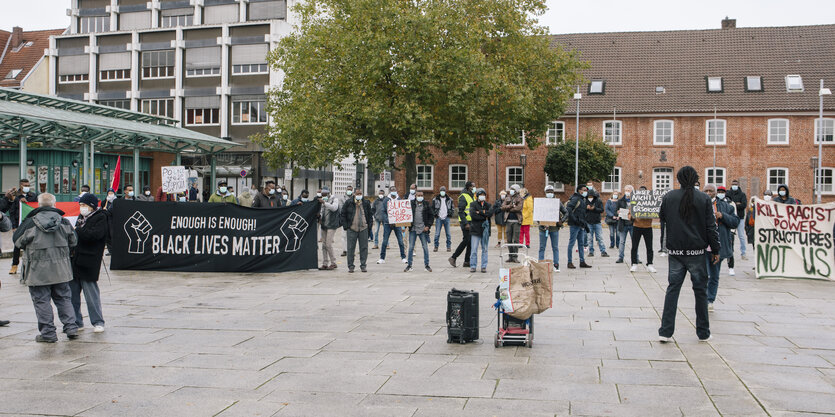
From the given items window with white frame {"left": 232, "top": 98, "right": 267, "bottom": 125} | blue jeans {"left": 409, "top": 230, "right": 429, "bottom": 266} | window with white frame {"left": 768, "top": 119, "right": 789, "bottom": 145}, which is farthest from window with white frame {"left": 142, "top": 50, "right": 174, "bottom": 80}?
blue jeans {"left": 409, "top": 230, "right": 429, "bottom": 266}

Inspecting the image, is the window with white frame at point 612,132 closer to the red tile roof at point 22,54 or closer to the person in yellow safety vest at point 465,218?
the person in yellow safety vest at point 465,218

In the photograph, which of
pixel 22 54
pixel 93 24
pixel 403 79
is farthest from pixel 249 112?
pixel 22 54

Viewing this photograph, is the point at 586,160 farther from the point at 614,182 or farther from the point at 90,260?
the point at 90,260

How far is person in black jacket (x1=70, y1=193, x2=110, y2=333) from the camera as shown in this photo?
882cm

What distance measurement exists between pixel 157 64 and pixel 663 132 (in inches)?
1380

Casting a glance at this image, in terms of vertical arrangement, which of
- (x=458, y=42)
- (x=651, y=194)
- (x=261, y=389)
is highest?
(x=458, y=42)

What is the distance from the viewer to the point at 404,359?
7250mm

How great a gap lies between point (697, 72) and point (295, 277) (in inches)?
1571

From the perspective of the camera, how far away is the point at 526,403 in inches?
222

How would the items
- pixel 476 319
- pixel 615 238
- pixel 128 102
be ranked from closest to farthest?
pixel 476 319 → pixel 615 238 → pixel 128 102

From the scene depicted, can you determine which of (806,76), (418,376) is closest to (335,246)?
(418,376)

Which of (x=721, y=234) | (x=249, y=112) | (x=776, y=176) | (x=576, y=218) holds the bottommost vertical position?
(x=721, y=234)

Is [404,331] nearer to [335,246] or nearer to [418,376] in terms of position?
[418,376]

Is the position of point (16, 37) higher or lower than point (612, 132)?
higher
